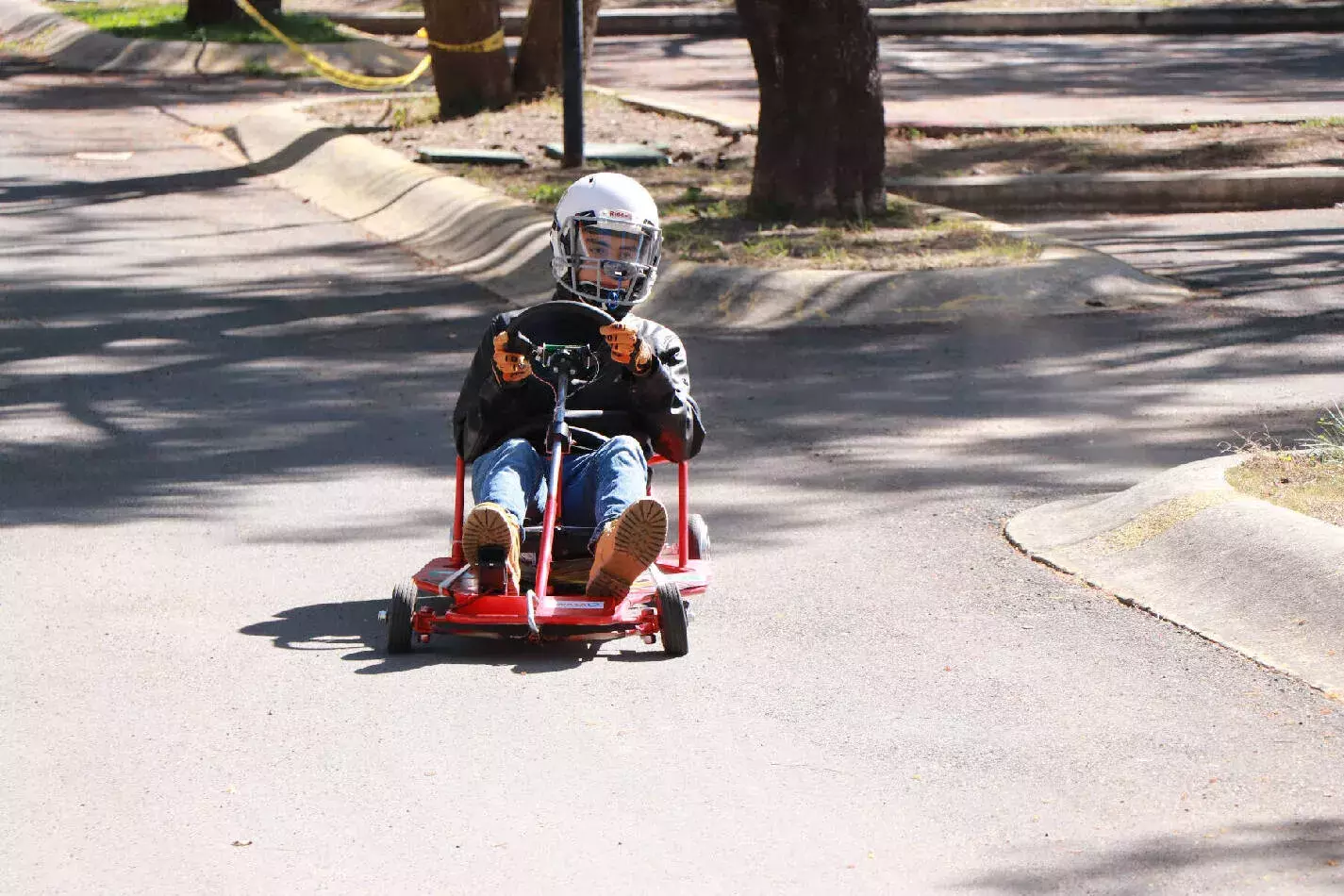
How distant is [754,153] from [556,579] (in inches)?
413

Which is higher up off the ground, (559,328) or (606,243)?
(606,243)

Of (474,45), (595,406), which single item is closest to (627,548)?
(595,406)

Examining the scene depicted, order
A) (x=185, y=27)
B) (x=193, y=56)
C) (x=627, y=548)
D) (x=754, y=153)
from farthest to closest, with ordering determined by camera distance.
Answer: (x=185, y=27)
(x=193, y=56)
(x=754, y=153)
(x=627, y=548)

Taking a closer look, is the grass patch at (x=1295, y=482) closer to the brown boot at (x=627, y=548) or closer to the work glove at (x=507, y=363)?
the brown boot at (x=627, y=548)

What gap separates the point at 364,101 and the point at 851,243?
1003 centimetres

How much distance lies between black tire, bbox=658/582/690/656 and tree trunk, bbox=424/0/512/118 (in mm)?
13501

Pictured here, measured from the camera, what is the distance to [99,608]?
6.08 metres

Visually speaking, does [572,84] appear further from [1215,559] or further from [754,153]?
[1215,559]

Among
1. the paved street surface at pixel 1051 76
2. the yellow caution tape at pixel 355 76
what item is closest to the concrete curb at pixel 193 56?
the yellow caution tape at pixel 355 76

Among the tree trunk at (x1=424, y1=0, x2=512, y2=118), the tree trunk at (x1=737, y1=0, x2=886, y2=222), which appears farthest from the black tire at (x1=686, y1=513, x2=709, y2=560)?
the tree trunk at (x1=424, y1=0, x2=512, y2=118)

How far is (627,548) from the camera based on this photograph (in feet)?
17.8

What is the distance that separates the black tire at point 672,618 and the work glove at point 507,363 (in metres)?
0.85

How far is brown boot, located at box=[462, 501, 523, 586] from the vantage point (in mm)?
5410

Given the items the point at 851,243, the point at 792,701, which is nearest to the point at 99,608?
the point at 792,701
